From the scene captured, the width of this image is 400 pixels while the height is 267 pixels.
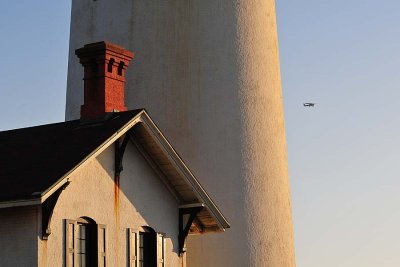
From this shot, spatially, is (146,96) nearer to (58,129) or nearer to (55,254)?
(58,129)

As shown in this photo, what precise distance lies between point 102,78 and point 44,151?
103 inches

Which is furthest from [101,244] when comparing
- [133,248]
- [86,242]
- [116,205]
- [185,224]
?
[185,224]

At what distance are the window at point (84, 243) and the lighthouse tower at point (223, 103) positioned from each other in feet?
22.2

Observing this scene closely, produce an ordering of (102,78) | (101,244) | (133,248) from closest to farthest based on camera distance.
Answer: (101,244) < (133,248) < (102,78)

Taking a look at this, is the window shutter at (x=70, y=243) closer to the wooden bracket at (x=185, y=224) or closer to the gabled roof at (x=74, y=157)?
the gabled roof at (x=74, y=157)

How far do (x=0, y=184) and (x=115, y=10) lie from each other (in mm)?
11641

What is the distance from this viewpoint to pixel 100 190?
78.2ft

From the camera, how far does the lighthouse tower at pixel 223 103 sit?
Result: 29844 millimetres

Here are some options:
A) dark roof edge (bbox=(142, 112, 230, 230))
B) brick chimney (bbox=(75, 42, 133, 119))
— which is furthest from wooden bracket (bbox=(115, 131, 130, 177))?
brick chimney (bbox=(75, 42, 133, 119))

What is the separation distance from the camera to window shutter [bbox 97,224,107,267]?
76.8ft

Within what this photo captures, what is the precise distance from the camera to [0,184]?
22531 mm

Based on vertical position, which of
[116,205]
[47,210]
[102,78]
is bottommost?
[47,210]

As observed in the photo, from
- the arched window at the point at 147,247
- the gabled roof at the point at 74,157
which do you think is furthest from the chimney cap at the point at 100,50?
the arched window at the point at 147,247

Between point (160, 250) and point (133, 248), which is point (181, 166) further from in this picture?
point (133, 248)
